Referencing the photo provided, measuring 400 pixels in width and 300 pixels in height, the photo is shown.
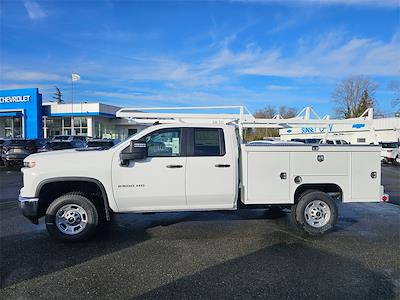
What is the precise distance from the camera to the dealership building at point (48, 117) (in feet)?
127

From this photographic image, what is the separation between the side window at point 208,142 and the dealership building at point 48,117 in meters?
31.8

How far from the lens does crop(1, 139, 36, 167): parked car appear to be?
1848cm

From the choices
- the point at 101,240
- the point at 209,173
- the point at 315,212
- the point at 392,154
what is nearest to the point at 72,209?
the point at 101,240

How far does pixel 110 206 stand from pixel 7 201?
204 inches

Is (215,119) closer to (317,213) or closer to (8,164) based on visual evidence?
(317,213)

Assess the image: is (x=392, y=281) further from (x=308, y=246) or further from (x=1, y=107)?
(x=1, y=107)

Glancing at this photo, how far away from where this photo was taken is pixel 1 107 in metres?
40.2

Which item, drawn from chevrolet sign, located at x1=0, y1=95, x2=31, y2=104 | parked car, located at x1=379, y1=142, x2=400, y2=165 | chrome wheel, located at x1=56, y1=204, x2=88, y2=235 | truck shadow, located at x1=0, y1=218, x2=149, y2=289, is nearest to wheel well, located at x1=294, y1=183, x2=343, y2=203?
truck shadow, located at x1=0, y1=218, x2=149, y2=289

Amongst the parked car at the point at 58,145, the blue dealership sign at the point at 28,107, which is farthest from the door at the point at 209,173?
the blue dealership sign at the point at 28,107

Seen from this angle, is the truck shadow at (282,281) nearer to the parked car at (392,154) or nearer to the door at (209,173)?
the door at (209,173)

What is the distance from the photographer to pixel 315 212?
6203 millimetres

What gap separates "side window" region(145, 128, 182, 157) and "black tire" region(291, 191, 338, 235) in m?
2.38

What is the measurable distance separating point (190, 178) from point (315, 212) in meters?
2.36

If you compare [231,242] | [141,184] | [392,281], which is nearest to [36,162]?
[141,184]
